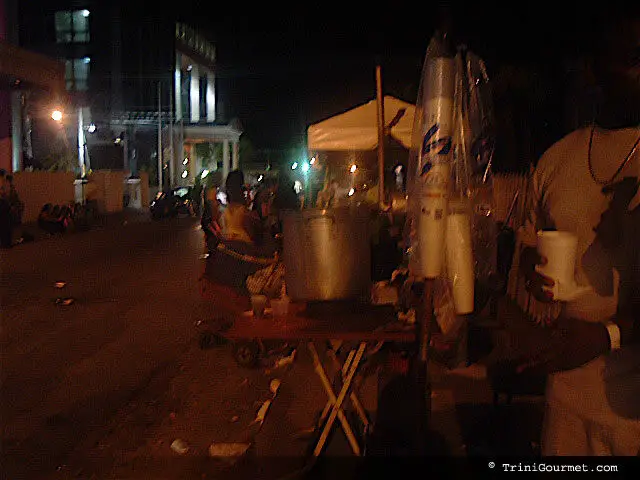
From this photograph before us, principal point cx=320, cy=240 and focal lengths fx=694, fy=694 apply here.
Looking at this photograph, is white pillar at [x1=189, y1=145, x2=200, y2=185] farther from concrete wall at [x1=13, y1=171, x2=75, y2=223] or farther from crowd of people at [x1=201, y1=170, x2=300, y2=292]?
crowd of people at [x1=201, y1=170, x2=300, y2=292]

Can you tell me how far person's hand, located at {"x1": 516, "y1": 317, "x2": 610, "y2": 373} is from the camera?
237 cm

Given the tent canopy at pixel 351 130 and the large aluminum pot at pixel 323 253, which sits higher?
the tent canopy at pixel 351 130

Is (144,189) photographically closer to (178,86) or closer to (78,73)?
(178,86)

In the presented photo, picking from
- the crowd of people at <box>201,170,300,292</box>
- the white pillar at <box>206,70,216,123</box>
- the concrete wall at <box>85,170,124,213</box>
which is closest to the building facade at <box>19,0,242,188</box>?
the white pillar at <box>206,70,216,123</box>

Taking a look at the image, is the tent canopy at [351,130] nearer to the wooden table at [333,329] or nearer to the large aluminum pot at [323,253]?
the wooden table at [333,329]

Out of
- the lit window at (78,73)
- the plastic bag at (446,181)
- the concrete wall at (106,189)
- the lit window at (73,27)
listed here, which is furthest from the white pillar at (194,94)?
the plastic bag at (446,181)

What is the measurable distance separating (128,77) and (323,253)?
41057mm

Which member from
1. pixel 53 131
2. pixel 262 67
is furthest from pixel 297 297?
pixel 262 67

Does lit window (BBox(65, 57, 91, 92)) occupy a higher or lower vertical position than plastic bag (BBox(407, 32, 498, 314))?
higher

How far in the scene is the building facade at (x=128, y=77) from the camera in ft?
132

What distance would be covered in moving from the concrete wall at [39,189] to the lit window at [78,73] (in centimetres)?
1840

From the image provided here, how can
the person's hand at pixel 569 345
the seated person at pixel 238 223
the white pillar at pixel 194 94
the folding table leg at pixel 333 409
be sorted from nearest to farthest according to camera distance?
the person's hand at pixel 569 345, the folding table leg at pixel 333 409, the seated person at pixel 238 223, the white pillar at pixel 194 94

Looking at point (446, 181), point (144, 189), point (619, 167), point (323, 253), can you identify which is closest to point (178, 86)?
point (144, 189)

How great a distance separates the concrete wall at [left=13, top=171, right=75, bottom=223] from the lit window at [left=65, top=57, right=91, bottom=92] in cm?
1840
